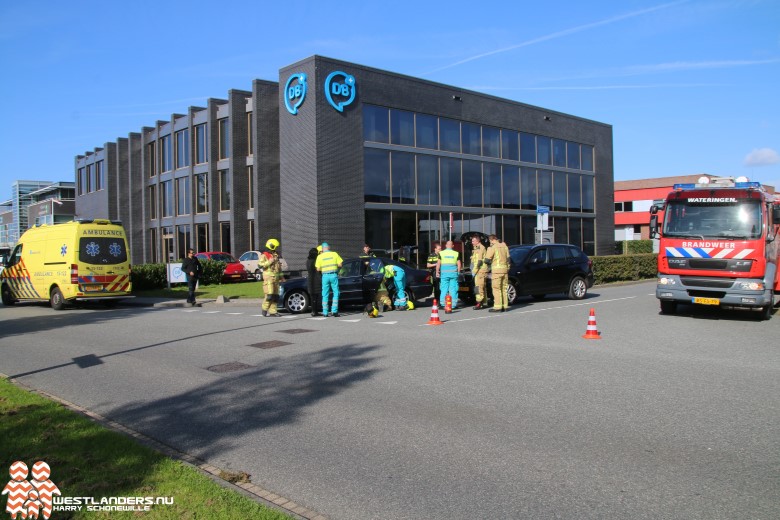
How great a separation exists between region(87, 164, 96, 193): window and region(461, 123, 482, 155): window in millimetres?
33383

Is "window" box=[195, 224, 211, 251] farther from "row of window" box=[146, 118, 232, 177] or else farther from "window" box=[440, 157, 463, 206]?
"window" box=[440, 157, 463, 206]

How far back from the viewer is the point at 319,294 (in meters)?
16.0

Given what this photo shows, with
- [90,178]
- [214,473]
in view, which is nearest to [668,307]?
[214,473]

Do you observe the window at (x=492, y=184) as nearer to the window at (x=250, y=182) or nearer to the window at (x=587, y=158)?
the window at (x=587, y=158)

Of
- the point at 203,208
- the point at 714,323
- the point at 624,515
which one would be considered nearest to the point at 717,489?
the point at 624,515

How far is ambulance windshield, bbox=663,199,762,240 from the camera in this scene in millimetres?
12781

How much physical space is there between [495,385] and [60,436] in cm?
446

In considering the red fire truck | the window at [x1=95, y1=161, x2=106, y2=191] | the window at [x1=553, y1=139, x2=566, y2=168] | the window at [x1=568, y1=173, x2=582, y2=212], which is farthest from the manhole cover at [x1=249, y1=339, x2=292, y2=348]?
the window at [x1=95, y1=161, x2=106, y2=191]

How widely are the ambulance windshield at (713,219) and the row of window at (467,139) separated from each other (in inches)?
635

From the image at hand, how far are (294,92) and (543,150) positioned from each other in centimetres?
1680

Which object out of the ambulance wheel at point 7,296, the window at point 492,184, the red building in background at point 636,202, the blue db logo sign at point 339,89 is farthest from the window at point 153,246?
the red building in background at point 636,202

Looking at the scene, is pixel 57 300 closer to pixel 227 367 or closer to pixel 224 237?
pixel 227 367

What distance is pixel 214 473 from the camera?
4555 mm

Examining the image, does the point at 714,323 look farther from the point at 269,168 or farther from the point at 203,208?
the point at 203,208
